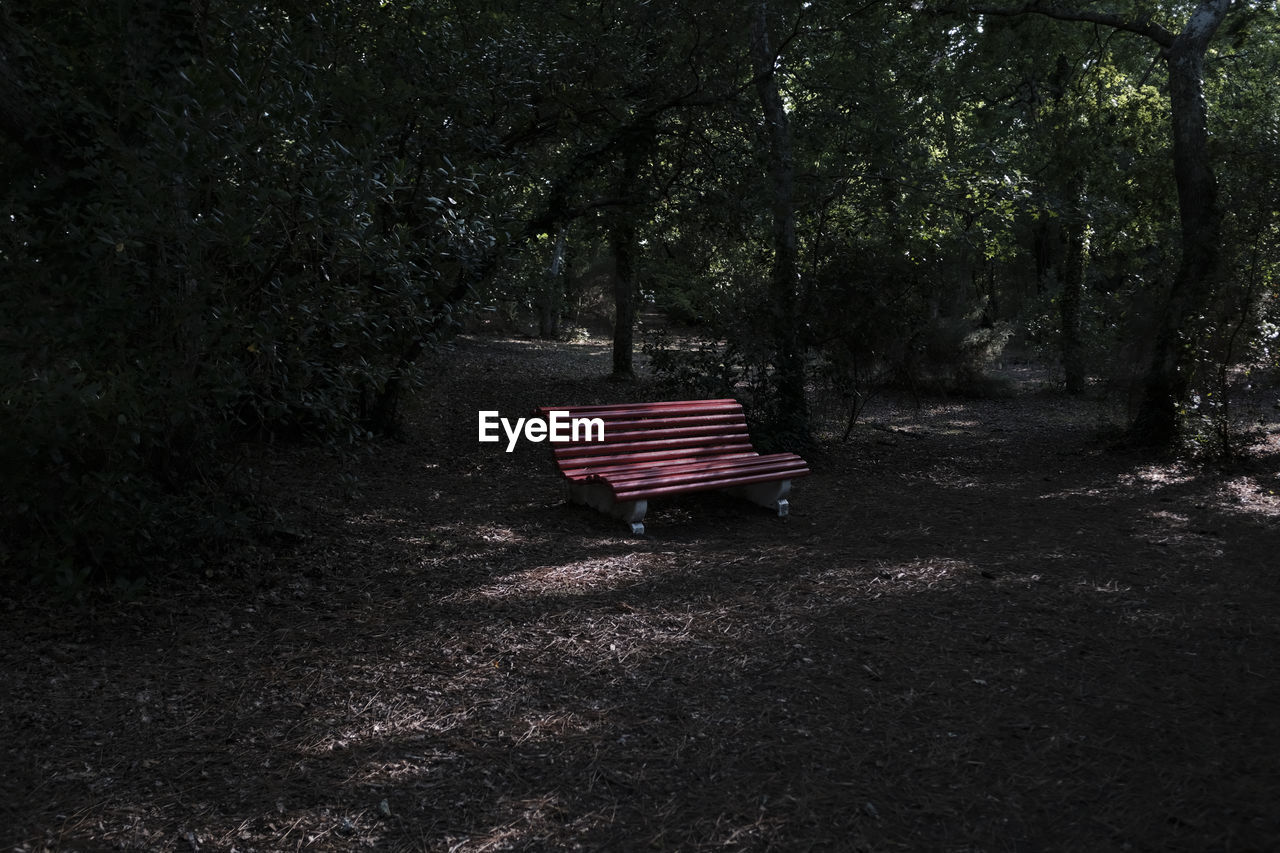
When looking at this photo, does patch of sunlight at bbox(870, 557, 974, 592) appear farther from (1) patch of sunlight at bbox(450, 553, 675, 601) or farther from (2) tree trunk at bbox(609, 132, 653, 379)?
(2) tree trunk at bbox(609, 132, 653, 379)

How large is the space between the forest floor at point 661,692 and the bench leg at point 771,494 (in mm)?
381

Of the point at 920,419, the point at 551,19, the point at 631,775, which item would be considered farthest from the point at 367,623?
the point at 920,419

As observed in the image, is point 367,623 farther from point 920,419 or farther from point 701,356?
point 920,419

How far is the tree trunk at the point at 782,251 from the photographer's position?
9.12 metres

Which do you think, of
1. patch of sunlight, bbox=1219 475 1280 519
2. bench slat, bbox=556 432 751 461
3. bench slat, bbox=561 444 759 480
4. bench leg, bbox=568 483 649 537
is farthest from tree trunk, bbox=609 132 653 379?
patch of sunlight, bbox=1219 475 1280 519

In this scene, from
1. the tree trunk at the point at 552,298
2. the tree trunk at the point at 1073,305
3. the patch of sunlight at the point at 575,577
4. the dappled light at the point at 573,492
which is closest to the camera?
the dappled light at the point at 573,492

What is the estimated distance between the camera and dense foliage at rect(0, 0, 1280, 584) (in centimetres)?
407

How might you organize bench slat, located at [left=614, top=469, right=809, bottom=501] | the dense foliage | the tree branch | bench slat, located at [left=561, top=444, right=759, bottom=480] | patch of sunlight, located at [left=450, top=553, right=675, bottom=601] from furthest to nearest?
the tree branch, bench slat, located at [left=561, top=444, right=759, bottom=480], bench slat, located at [left=614, top=469, right=809, bottom=501], patch of sunlight, located at [left=450, top=553, right=675, bottom=601], the dense foliage

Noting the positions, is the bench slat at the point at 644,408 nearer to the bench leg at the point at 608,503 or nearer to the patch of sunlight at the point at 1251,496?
the bench leg at the point at 608,503

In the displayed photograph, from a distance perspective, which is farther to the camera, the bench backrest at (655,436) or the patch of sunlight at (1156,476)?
the patch of sunlight at (1156,476)

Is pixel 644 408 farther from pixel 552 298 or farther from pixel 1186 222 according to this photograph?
pixel 552 298

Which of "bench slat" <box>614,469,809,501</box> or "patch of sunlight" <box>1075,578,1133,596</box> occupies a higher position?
"bench slat" <box>614,469,809,501</box>

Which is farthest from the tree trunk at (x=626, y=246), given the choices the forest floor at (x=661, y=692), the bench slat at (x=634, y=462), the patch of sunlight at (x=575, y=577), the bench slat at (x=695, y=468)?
the patch of sunlight at (x=575, y=577)

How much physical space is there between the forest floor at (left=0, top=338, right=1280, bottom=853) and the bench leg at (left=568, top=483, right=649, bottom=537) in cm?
25
